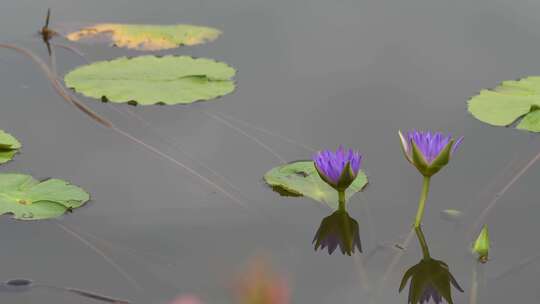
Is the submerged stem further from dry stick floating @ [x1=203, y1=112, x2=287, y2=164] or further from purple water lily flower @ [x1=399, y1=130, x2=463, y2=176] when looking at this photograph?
dry stick floating @ [x1=203, y1=112, x2=287, y2=164]

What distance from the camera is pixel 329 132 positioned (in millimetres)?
2334

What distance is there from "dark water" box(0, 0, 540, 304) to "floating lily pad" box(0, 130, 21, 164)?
0.15 ft

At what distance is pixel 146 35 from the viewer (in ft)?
9.41

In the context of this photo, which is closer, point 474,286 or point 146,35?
point 474,286

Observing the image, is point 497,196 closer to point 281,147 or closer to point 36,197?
point 281,147

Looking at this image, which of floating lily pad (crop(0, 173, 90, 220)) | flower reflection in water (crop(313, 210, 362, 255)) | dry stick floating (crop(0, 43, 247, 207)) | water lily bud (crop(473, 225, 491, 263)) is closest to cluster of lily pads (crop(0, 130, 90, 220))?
floating lily pad (crop(0, 173, 90, 220))

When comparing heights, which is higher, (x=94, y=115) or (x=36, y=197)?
(x=94, y=115)

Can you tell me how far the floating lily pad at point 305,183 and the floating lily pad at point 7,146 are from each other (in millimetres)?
645

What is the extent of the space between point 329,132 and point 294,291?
0.71 metres

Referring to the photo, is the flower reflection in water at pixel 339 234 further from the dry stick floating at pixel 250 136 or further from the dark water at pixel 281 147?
the dry stick floating at pixel 250 136

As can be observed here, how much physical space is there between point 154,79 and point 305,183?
28.7 inches

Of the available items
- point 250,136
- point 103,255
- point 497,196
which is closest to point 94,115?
point 250,136

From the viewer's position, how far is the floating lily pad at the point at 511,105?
7.80ft

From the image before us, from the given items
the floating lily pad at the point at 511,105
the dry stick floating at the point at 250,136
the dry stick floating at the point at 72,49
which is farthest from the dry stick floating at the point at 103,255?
the floating lily pad at the point at 511,105
